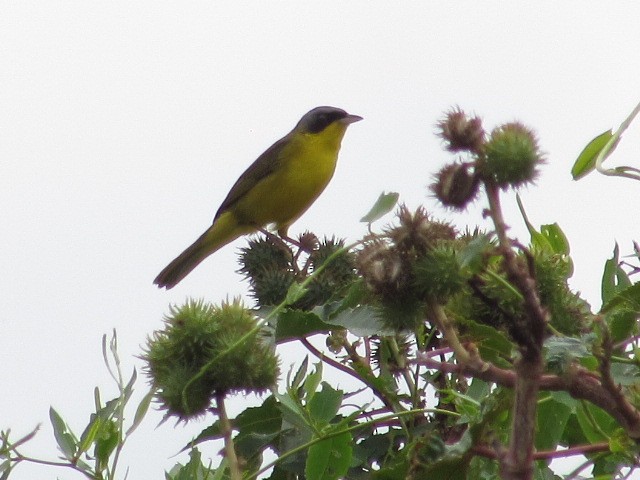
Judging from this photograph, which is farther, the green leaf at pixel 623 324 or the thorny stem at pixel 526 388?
the green leaf at pixel 623 324

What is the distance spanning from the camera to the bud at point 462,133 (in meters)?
1.77

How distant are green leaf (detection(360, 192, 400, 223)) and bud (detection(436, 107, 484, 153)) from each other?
0.29 metres

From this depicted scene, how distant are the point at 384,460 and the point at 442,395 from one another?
0.88ft

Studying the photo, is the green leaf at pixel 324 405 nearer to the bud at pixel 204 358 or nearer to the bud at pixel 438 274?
the bud at pixel 204 358

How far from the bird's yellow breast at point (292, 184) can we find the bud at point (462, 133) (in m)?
6.34

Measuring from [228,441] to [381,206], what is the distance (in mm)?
569

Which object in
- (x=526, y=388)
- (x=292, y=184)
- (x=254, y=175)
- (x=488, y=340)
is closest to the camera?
(x=526, y=388)

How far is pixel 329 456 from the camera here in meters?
2.41

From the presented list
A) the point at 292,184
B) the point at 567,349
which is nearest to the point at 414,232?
the point at 567,349

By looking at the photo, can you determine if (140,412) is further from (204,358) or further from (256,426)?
(256,426)

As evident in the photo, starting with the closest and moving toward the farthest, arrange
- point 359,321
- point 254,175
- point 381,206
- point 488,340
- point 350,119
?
point 381,206 → point 488,340 → point 359,321 → point 254,175 → point 350,119

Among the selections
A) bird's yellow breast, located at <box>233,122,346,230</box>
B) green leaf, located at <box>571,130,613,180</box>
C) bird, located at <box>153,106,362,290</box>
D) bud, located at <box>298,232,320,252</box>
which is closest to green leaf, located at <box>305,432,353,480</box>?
green leaf, located at <box>571,130,613,180</box>

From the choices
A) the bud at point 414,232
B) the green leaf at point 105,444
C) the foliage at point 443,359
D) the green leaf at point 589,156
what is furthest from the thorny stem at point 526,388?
the green leaf at point 105,444

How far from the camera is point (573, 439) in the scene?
8.93 ft
